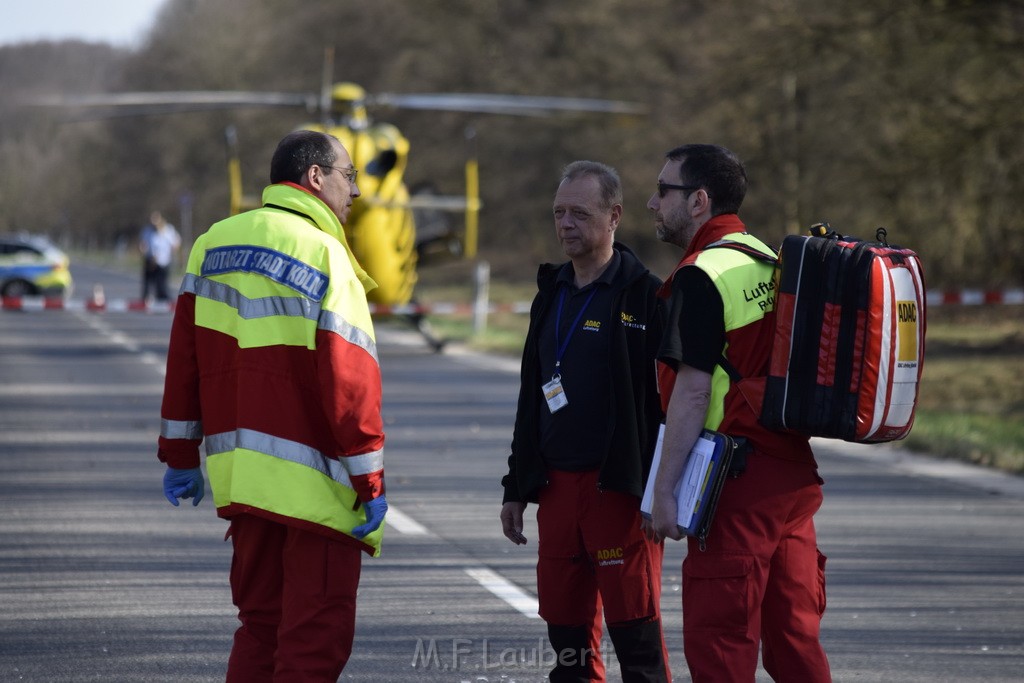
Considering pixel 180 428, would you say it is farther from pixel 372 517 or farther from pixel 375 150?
pixel 375 150

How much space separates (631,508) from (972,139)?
16.5 m

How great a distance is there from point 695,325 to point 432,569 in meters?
4.20

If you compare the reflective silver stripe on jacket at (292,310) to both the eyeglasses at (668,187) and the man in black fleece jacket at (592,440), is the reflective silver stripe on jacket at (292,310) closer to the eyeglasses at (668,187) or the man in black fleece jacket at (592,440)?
the man in black fleece jacket at (592,440)

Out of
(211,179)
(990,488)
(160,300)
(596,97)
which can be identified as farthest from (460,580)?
(211,179)

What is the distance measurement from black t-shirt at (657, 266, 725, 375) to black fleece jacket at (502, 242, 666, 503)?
360 mm

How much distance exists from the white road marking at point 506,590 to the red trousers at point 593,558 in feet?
→ 7.74

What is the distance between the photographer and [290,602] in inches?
176

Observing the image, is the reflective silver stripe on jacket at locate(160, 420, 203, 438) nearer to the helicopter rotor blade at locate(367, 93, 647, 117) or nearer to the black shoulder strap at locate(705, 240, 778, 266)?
the black shoulder strap at locate(705, 240, 778, 266)

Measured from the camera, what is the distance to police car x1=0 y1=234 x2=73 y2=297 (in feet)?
122

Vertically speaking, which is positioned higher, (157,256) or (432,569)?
(157,256)

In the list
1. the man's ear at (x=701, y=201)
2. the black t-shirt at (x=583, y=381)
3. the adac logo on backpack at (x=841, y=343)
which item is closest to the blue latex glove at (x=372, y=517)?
the black t-shirt at (x=583, y=381)

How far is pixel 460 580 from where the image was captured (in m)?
7.86

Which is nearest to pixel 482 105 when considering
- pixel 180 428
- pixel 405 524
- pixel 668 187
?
pixel 405 524

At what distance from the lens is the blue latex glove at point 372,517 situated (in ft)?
14.8
